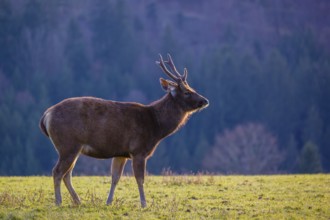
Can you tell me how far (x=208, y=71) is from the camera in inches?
4811

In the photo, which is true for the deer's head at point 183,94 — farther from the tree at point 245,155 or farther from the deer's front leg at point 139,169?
the tree at point 245,155

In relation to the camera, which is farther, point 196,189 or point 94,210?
point 196,189

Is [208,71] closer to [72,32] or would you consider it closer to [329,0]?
[72,32]

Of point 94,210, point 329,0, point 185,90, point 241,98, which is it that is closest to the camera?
point 94,210

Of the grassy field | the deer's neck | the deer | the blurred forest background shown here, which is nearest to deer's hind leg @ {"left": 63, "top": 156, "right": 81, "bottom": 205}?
the deer

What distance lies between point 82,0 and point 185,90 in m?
137

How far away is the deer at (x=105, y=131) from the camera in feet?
50.0

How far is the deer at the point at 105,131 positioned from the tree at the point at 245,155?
169 ft

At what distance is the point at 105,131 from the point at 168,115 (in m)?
2.13

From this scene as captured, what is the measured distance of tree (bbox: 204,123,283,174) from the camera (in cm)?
7150

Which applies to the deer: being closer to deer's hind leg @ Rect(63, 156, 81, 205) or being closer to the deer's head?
deer's hind leg @ Rect(63, 156, 81, 205)

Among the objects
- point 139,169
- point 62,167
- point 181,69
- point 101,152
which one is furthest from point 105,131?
point 181,69

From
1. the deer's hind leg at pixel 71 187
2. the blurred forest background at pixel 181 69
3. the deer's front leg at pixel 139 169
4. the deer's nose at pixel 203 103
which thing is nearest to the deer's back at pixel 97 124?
the deer's front leg at pixel 139 169

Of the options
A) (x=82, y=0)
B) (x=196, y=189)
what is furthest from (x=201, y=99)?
(x=82, y=0)
